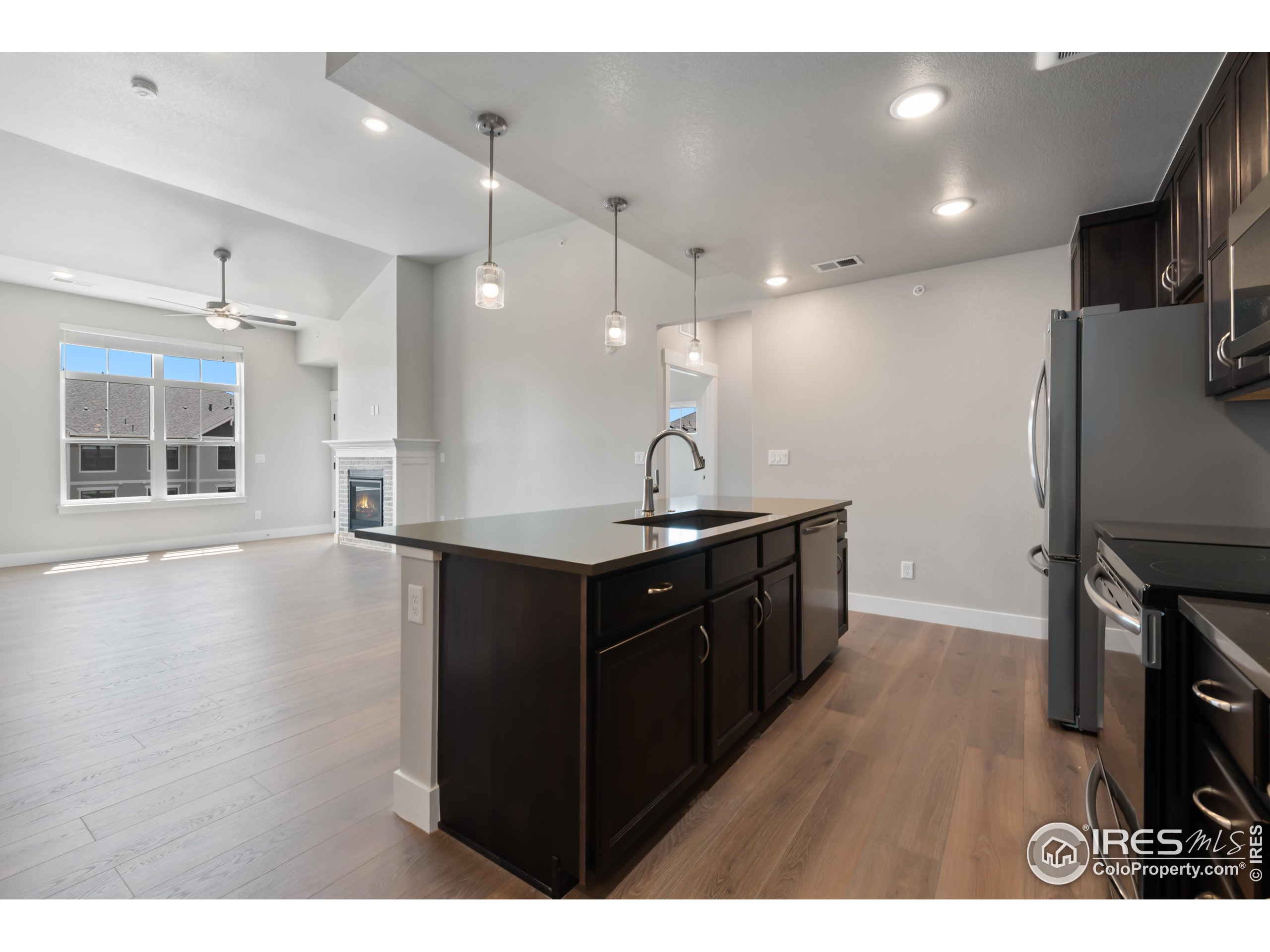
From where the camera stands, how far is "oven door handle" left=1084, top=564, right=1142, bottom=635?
1.21m

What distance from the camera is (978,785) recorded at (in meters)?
1.95

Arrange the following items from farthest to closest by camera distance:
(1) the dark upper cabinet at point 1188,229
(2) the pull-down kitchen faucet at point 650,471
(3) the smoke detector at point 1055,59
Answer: (2) the pull-down kitchen faucet at point 650,471, (1) the dark upper cabinet at point 1188,229, (3) the smoke detector at point 1055,59

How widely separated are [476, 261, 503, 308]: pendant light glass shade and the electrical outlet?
142 centimetres

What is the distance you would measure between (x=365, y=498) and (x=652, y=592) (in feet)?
21.6

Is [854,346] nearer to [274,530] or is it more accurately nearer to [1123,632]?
[1123,632]

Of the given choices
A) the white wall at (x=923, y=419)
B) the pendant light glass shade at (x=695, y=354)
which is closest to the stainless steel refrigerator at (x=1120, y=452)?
the white wall at (x=923, y=419)

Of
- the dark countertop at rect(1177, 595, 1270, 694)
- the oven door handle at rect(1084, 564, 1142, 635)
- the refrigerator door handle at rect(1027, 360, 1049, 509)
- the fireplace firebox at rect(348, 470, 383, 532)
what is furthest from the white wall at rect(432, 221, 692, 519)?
the dark countertop at rect(1177, 595, 1270, 694)

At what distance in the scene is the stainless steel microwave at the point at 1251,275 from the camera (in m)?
1.44

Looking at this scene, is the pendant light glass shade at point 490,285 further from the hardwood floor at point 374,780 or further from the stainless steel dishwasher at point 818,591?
the hardwood floor at point 374,780

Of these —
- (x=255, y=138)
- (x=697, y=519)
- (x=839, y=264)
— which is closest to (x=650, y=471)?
(x=697, y=519)

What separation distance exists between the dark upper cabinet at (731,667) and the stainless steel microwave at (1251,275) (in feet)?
5.20

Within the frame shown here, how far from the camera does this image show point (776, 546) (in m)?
2.38
